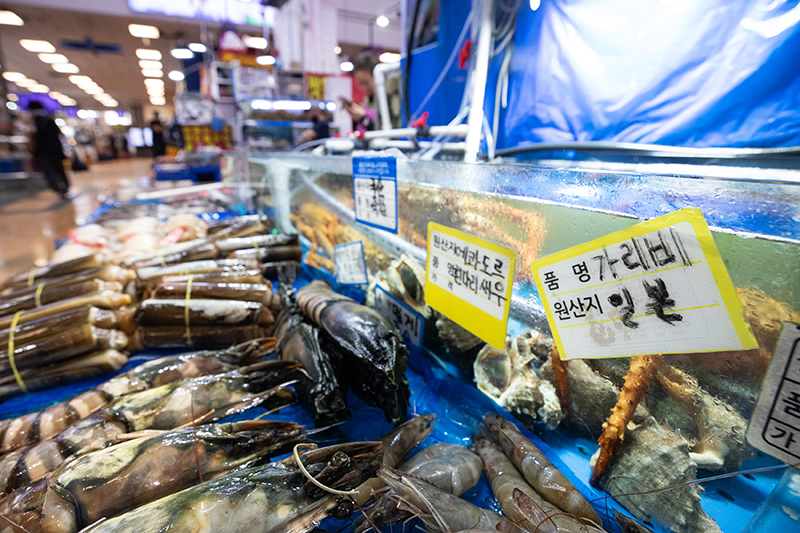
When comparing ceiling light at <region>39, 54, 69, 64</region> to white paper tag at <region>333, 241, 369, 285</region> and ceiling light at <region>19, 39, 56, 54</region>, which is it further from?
white paper tag at <region>333, 241, 369, 285</region>

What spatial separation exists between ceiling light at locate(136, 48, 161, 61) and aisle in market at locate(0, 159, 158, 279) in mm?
8280

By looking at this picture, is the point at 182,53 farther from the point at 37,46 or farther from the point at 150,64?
the point at 37,46

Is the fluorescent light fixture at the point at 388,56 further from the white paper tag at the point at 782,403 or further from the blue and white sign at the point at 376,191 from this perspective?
the white paper tag at the point at 782,403

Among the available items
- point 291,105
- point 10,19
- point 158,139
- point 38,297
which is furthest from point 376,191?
point 10,19

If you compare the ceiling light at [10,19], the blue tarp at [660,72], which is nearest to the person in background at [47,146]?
the ceiling light at [10,19]

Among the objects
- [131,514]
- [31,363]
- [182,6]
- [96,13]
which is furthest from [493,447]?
[96,13]

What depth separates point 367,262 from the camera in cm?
214

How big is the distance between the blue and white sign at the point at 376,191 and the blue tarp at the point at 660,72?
6.68 ft

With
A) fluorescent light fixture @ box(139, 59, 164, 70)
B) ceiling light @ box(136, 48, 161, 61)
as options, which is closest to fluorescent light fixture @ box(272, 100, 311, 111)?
ceiling light @ box(136, 48, 161, 61)

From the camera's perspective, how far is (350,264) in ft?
7.53

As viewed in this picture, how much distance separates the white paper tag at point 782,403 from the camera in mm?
727

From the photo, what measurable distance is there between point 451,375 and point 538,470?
0.58m

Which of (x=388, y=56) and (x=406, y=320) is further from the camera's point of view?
(x=388, y=56)

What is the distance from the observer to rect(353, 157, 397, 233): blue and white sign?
1731 millimetres
